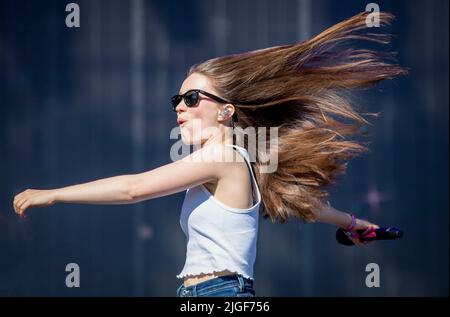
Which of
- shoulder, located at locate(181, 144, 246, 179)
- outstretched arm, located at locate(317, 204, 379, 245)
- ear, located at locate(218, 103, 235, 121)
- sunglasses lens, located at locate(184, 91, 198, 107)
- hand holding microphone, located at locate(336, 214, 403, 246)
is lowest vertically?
hand holding microphone, located at locate(336, 214, 403, 246)

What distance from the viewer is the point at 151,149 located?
191 inches

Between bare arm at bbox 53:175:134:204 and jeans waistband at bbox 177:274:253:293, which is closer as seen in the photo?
bare arm at bbox 53:175:134:204

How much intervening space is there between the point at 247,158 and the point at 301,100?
0.57m

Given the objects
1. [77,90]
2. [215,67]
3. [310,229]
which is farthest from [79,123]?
[215,67]

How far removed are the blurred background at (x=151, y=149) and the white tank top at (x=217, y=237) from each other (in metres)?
2.53

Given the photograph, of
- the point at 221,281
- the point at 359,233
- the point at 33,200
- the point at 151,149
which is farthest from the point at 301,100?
the point at 151,149

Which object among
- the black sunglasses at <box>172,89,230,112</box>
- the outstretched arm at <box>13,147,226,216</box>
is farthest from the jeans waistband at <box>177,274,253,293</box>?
the black sunglasses at <box>172,89,230,112</box>

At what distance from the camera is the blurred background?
4.79 meters

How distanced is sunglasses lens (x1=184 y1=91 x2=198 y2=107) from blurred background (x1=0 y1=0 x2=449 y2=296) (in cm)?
232

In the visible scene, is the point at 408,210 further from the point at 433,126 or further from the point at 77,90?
the point at 77,90

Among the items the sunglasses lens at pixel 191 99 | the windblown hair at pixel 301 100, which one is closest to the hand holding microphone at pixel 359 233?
the windblown hair at pixel 301 100

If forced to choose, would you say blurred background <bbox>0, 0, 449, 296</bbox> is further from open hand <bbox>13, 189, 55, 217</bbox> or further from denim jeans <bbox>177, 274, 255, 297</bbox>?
open hand <bbox>13, 189, 55, 217</bbox>

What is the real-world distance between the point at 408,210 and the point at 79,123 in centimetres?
274
